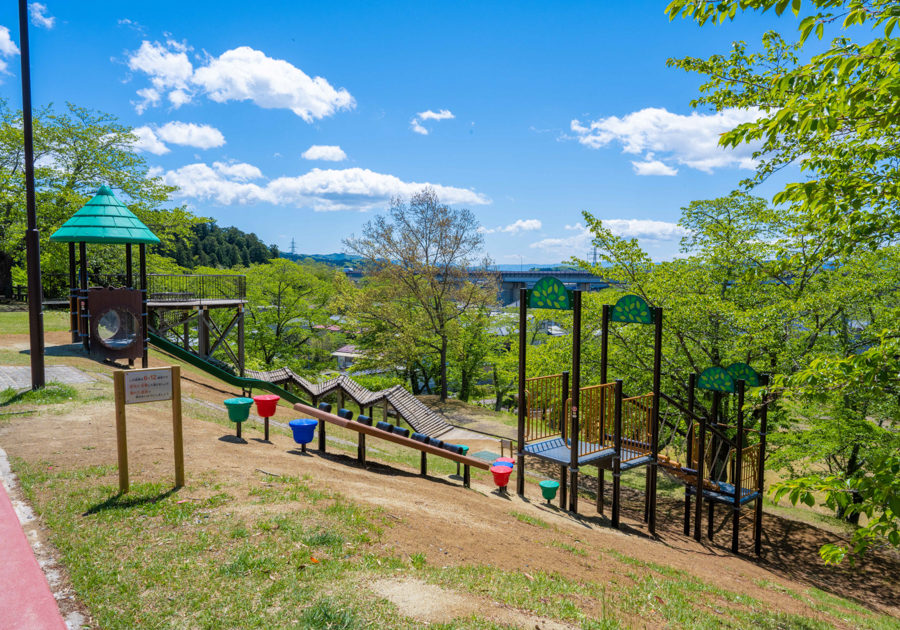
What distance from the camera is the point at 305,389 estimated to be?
20328 millimetres

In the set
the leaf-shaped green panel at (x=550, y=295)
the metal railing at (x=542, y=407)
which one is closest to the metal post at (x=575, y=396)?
the leaf-shaped green panel at (x=550, y=295)

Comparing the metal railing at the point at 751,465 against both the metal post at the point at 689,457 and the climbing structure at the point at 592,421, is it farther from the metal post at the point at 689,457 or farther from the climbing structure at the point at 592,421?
the climbing structure at the point at 592,421

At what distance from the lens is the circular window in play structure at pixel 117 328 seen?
13.3 m

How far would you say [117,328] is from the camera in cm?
1352

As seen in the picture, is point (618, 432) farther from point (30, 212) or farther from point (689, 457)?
point (30, 212)

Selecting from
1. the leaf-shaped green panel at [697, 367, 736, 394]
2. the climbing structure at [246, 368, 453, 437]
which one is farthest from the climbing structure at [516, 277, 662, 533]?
the climbing structure at [246, 368, 453, 437]

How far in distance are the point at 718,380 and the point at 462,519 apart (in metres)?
7.02

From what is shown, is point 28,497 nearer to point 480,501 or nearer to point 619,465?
point 480,501

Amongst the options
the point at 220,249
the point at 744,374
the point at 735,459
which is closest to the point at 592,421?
the point at 735,459

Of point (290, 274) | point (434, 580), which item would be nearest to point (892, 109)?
point (434, 580)

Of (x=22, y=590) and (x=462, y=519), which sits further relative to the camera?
(x=462, y=519)

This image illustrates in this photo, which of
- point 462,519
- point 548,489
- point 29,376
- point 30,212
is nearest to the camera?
point 462,519

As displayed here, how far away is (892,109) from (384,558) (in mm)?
5584

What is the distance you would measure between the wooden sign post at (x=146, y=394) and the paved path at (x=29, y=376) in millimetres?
6313
